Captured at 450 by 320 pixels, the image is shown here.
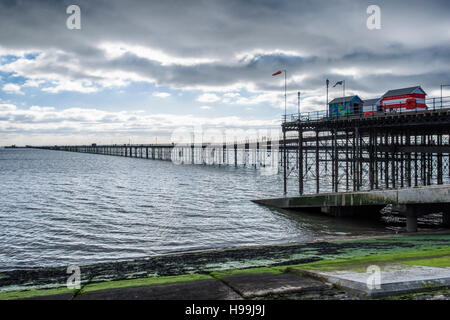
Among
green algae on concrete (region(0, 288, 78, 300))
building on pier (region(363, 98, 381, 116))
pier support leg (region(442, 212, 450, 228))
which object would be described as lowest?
pier support leg (region(442, 212, 450, 228))

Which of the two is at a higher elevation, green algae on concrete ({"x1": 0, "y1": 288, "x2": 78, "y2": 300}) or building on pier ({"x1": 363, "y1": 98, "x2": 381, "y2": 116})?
building on pier ({"x1": 363, "y1": 98, "x2": 381, "y2": 116})

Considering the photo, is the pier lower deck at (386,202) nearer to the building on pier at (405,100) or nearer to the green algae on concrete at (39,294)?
the building on pier at (405,100)

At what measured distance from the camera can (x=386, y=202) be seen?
814 inches

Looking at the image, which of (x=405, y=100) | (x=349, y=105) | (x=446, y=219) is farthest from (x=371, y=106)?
(x=446, y=219)

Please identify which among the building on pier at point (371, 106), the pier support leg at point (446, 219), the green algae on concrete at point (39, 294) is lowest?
the pier support leg at point (446, 219)

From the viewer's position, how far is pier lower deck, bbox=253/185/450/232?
18922 millimetres

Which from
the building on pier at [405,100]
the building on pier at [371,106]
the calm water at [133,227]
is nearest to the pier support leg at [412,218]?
the calm water at [133,227]

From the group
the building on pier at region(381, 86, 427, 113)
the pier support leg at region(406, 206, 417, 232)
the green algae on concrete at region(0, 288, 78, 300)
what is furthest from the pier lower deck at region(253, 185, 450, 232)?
the green algae on concrete at region(0, 288, 78, 300)

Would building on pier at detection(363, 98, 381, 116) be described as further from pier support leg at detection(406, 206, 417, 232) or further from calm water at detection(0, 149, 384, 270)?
pier support leg at detection(406, 206, 417, 232)

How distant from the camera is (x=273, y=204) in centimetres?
3050

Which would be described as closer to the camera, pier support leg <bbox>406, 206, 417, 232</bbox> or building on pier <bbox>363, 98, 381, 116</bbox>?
pier support leg <bbox>406, 206, 417, 232</bbox>

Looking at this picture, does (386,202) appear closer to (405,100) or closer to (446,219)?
(446,219)

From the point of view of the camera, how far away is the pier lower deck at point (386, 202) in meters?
18.9
